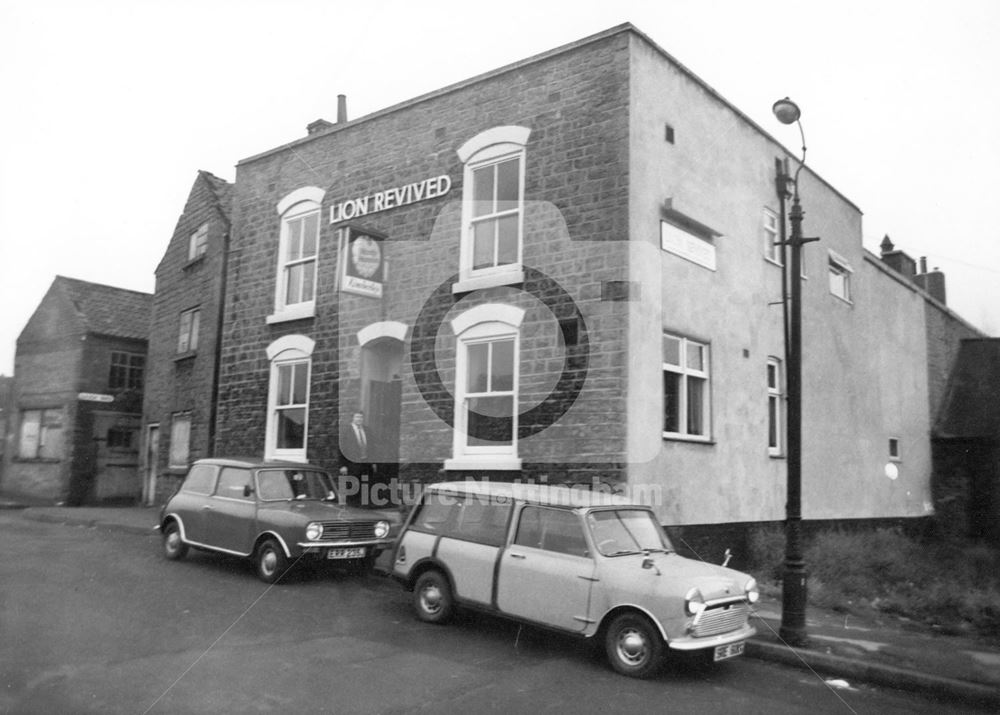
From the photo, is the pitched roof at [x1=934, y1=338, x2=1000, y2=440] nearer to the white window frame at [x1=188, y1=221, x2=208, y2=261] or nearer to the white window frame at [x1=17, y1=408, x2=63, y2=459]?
the white window frame at [x1=188, y1=221, x2=208, y2=261]

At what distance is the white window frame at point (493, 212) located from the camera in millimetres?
12508

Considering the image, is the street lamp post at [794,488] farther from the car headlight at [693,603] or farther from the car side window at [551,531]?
the car side window at [551,531]

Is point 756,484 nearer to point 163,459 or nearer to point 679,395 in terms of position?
point 679,395

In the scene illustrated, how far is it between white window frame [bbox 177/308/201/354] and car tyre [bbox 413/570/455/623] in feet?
39.7

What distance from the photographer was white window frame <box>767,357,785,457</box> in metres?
14.5

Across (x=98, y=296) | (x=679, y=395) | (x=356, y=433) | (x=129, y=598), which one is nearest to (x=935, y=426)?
(x=679, y=395)

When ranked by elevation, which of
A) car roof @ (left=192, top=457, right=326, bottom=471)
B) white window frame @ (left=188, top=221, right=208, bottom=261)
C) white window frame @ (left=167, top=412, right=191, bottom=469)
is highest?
white window frame @ (left=188, top=221, right=208, bottom=261)

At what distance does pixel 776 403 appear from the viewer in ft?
48.1

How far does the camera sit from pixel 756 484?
13.5 meters

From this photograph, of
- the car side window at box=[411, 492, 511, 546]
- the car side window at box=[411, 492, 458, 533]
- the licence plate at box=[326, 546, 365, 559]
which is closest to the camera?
the car side window at box=[411, 492, 511, 546]

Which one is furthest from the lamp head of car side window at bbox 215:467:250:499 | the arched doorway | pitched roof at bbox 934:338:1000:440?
pitched roof at bbox 934:338:1000:440

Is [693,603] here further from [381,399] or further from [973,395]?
[973,395]

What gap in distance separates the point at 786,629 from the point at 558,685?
2906mm

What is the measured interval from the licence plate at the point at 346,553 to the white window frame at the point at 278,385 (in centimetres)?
447
